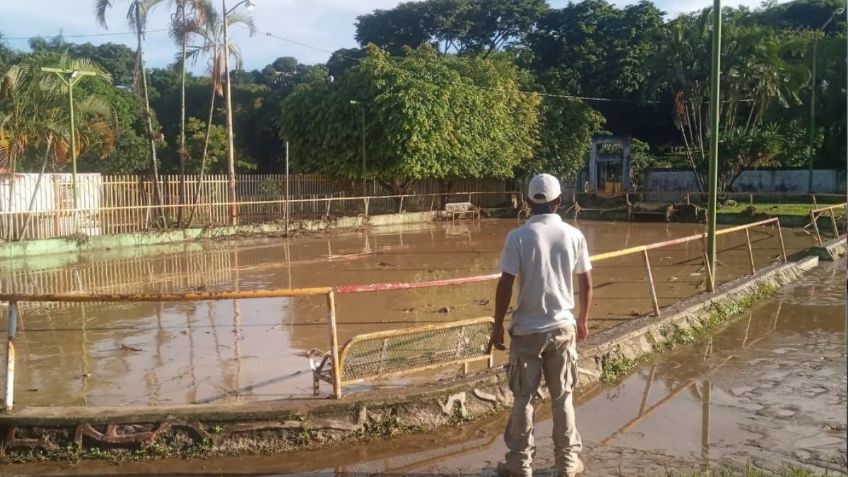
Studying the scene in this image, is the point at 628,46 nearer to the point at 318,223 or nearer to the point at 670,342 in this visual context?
the point at 318,223

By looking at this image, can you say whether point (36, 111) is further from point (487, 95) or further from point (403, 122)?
point (487, 95)

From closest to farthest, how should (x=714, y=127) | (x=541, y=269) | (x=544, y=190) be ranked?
(x=541, y=269) < (x=544, y=190) < (x=714, y=127)

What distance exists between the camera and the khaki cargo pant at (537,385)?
444cm

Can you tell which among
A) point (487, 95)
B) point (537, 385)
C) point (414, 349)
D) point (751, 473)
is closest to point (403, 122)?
point (487, 95)

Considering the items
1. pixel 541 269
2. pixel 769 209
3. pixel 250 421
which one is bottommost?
pixel 250 421

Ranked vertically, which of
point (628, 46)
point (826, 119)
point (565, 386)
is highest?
point (628, 46)

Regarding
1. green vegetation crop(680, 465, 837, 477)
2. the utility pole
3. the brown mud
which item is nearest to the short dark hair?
the brown mud

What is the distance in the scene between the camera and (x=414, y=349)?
6.37 m

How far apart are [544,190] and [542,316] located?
29.2 inches

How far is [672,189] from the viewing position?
146ft

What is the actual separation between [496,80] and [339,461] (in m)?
32.7

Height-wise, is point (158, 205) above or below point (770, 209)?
above

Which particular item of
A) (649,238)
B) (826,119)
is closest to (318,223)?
(649,238)

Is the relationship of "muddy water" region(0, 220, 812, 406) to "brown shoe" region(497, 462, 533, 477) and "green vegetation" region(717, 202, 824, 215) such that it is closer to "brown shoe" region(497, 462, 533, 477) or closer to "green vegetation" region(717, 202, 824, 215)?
"brown shoe" region(497, 462, 533, 477)
